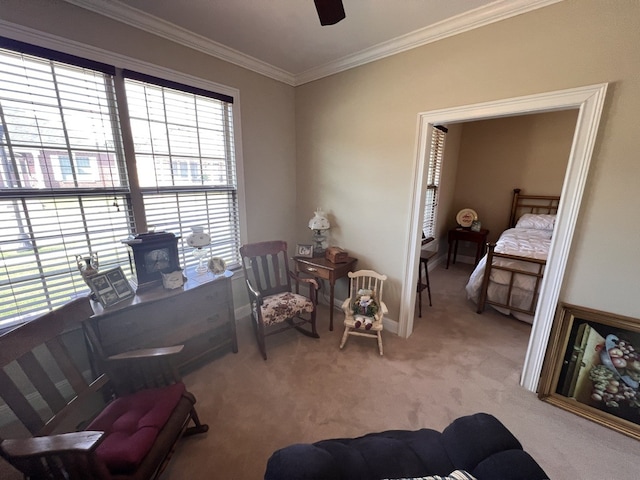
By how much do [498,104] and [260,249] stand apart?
2.40 m

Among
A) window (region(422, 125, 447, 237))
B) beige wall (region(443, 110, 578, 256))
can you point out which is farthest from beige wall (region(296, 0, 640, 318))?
beige wall (region(443, 110, 578, 256))

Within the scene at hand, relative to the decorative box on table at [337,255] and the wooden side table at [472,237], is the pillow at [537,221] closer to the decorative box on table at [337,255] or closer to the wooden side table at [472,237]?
the wooden side table at [472,237]

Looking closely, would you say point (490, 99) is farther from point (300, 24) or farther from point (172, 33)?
point (172, 33)

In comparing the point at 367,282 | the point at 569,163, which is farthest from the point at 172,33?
the point at 569,163

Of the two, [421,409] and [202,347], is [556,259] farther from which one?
[202,347]

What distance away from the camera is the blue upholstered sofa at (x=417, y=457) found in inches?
32.0

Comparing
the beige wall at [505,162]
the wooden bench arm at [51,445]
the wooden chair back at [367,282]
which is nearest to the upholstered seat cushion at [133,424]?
the wooden bench arm at [51,445]

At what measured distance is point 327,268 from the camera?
2.67 metres

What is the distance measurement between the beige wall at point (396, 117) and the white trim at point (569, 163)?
0.05m

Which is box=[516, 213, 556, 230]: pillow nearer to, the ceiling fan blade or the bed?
the bed

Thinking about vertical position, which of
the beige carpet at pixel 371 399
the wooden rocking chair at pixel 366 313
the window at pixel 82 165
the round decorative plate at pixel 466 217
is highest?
the window at pixel 82 165

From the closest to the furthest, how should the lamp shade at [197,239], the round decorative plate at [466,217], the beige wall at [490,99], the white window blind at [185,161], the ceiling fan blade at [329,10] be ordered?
the ceiling fan blade at [329,10], the beige wall at [490,99], the white window blind at [185,161], the lamp shade at [197,239], the round decorative plate at [466,217]

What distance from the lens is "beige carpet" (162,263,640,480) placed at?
1526 millimetres

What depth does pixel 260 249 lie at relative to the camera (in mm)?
2691
